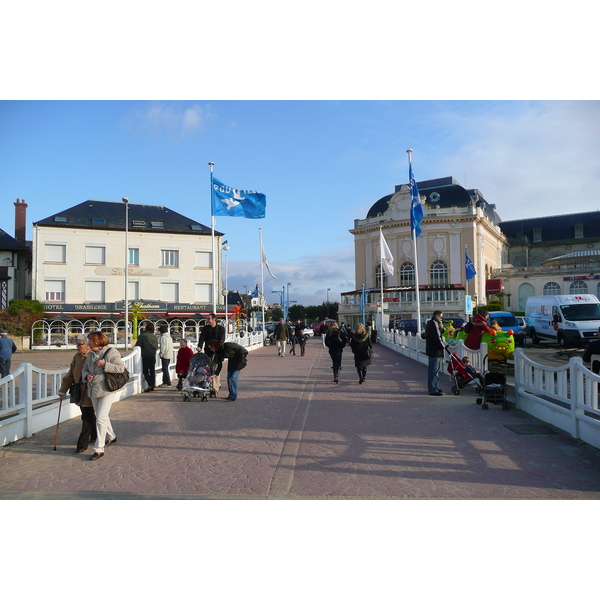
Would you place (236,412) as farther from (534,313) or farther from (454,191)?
(454,191)

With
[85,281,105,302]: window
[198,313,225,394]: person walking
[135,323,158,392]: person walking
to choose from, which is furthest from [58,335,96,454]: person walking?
[85,281,105,302]: window

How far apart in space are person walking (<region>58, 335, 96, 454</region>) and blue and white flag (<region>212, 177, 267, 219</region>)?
12922 millimetres

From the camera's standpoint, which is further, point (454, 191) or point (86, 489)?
point (454, 191)

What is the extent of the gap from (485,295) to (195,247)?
4033 cm

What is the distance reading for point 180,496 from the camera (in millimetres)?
4879

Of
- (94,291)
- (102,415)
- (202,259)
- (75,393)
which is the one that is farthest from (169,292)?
(102,415)

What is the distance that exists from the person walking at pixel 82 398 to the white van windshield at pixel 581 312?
20.3 m

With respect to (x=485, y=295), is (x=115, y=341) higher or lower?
lower

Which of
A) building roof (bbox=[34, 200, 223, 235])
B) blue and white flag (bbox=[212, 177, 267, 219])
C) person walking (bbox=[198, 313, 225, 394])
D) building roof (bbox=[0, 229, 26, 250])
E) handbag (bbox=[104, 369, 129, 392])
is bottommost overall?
handbag (bbox=[104, 369, 129, 392])

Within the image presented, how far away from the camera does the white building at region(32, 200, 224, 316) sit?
42.3 metres

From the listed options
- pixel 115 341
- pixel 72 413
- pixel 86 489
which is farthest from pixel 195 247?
pixel 86 489

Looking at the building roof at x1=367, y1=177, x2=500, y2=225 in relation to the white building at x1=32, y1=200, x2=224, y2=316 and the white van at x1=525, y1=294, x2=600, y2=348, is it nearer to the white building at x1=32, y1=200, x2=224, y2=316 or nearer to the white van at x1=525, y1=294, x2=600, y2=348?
the white building at x1=32, y1=200, x2=224, y2=316

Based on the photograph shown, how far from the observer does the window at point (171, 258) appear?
45375 mm

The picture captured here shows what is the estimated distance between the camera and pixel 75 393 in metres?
6.77
